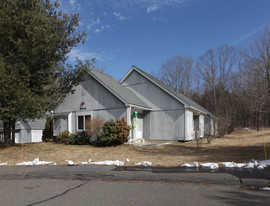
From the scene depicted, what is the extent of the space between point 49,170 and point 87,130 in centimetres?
751

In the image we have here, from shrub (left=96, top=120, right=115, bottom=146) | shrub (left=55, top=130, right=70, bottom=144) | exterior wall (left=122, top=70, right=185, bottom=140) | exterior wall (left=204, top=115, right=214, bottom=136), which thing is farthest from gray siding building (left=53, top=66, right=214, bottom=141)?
shrub (left=96, top=120, right=115, bottom=146)

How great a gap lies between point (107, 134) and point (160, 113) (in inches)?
209

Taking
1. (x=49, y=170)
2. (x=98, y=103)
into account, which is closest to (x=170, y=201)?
(x=49, y=170)

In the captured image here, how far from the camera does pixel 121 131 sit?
14.3 metres

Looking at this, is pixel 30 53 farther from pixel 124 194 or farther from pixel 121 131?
pixel 124 194

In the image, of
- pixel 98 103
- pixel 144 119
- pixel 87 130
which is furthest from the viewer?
pixel 144 119

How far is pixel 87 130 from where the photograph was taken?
15.5 metres

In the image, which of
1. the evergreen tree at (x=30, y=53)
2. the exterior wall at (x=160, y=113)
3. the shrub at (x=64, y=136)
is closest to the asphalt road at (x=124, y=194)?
the evergreen tree at (x=30, y=53)

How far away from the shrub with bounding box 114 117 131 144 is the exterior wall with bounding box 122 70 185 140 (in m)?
4.07

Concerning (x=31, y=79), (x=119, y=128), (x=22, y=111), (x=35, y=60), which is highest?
(x=35, y=60)

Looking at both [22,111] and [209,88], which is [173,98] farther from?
[209,88]

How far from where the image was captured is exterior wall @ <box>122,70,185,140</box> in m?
17.0

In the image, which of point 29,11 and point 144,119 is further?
point 144,119

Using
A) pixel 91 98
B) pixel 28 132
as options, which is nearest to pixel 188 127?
pixel 91 98
